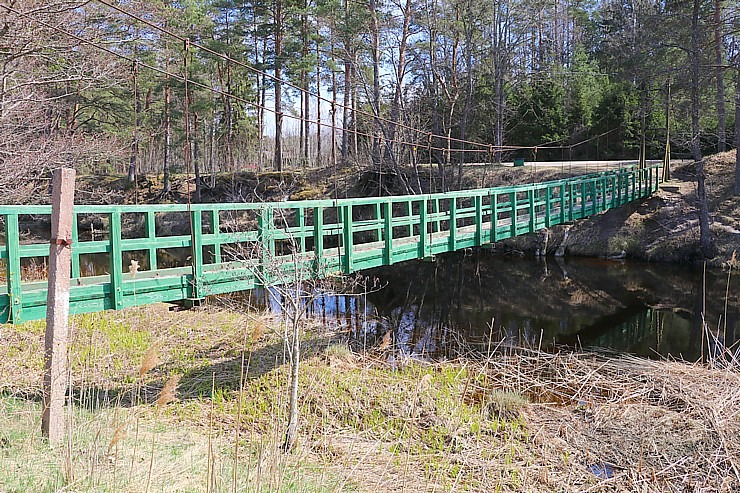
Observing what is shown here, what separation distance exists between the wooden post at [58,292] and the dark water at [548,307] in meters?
4.01

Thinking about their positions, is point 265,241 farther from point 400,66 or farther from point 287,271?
point 400,66

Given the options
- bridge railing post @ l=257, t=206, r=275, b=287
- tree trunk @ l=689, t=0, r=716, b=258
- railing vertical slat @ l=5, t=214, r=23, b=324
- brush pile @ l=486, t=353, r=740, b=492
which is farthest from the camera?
tree trunk @ l=689, t=0, r=716, b=258

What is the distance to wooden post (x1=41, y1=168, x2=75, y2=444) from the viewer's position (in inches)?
118

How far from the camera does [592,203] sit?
1170 cm

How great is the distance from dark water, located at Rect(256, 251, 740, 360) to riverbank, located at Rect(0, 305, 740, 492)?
3.07ft

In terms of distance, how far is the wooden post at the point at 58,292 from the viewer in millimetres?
3006

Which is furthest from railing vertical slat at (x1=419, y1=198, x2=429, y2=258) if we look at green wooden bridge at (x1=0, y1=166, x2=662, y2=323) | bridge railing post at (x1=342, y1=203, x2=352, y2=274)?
bridge railing post at (x1=342, y1=203, x2=352, y2=274)

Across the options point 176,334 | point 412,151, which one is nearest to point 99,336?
point 176,334

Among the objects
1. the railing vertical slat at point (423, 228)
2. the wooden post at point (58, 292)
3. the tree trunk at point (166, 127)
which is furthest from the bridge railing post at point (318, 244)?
the tree trunk at point (166, 127)

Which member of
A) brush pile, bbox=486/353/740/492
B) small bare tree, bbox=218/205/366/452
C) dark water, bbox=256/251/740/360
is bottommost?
brush pile, bbox=486/353/740/492

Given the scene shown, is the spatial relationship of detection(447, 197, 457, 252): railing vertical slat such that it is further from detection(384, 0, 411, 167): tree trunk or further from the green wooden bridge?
detection(384, 0, 411, 167): tree trunk

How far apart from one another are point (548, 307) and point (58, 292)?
27.1ft

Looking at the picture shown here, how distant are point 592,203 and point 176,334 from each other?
333 inches

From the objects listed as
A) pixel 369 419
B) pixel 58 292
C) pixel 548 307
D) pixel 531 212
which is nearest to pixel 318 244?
pixel 369 419
